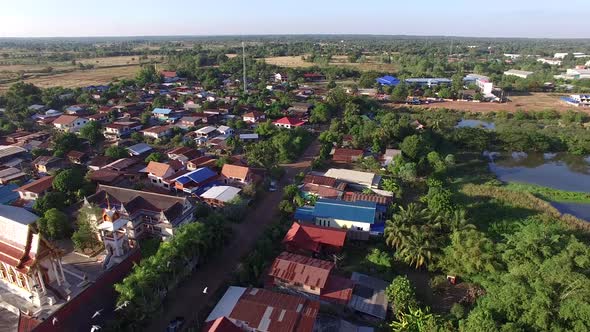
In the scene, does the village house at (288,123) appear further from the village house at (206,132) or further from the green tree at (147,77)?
the green tree at (147,77)

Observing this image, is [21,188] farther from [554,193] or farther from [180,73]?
[180,73]

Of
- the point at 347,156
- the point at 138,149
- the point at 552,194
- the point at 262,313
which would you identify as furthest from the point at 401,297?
the point at 138,149

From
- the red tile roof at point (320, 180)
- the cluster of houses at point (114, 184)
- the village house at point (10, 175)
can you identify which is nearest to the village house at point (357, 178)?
the red tile roof at point (320, 180)

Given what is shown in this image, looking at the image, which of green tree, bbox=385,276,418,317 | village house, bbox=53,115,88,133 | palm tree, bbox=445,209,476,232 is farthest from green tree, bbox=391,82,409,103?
green tree, bbox=385,276,418,317

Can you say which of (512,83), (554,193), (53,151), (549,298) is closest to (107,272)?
(549,298)

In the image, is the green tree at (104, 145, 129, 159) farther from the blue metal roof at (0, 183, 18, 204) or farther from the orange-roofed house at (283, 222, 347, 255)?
the orange-roofed house at (283, 222, 347, 255)

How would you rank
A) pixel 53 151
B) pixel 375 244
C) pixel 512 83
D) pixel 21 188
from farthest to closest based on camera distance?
1. pixel 512 83
2. pixel 53 151
3. pixel 21 188
4. pixel 375 244
